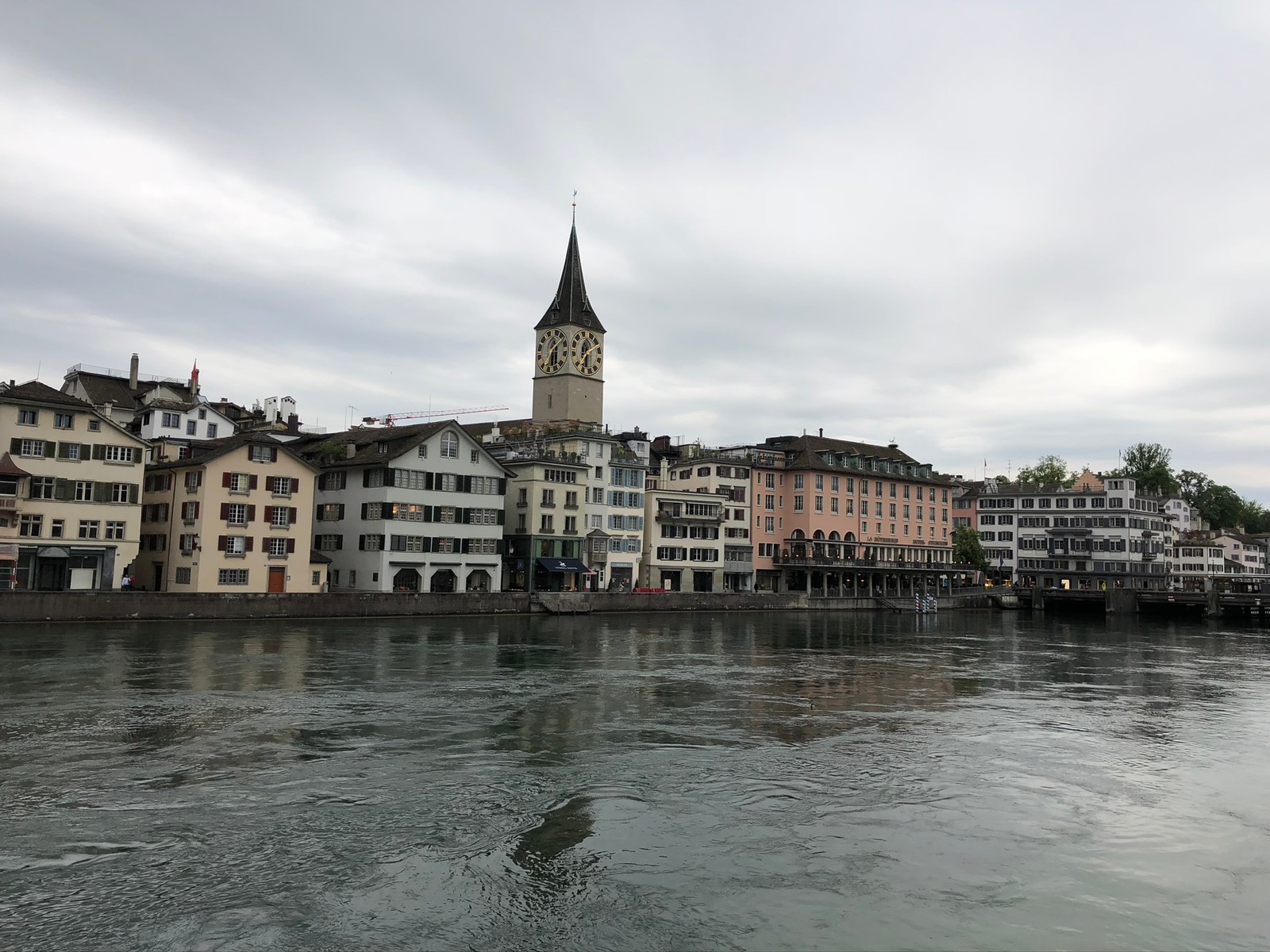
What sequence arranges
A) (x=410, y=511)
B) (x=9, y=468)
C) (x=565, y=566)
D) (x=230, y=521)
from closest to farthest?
(x=9, y=468), (x=230, y=521), (x=410, y=511), (x=565, y=566)

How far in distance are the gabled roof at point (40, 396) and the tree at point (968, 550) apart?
9950cm

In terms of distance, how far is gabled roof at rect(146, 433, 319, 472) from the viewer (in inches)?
2483

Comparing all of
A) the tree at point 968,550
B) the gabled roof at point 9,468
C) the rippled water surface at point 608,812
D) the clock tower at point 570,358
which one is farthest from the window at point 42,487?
the tree at point 968,550

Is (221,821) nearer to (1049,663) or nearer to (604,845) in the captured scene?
(604,845)

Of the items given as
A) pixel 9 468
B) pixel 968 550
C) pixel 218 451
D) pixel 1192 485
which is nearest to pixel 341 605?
pixel 218 451

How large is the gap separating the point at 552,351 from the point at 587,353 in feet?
13.2

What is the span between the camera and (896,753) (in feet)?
80.4

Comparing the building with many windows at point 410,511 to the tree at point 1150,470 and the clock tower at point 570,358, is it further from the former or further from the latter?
the tree at point 1150,470

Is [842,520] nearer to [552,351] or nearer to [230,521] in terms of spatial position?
[552,351]

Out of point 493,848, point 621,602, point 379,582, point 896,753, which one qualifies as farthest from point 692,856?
point 621,602

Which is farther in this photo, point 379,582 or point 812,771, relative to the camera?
point 379,582

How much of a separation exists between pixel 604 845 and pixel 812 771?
6.94 meters

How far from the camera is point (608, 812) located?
733 inches

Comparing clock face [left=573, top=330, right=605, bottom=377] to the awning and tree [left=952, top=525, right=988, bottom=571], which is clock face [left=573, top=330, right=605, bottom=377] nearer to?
the awning
